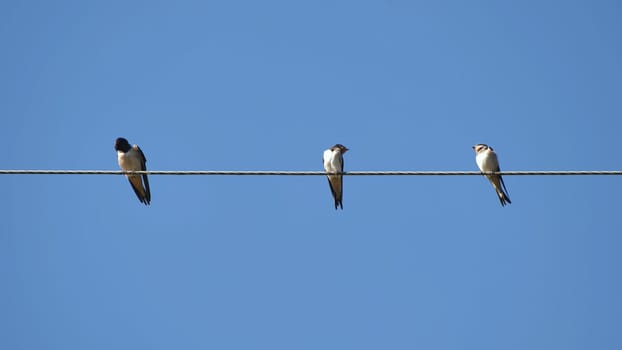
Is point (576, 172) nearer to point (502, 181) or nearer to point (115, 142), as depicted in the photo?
point (502, 181)

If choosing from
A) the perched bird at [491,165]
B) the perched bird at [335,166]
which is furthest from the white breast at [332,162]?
the perched bird at [491,165]

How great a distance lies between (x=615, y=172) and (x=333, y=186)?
4581 millimetres

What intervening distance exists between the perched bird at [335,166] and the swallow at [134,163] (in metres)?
2.09

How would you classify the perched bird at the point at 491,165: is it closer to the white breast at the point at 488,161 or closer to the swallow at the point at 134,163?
the white breast at the point at 488,161

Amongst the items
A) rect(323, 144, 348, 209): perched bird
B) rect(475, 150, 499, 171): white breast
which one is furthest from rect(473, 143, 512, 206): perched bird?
rect(323, 144, 348, 209): perched bird

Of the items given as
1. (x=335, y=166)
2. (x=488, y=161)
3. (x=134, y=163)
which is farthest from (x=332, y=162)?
(x=134, y=163)

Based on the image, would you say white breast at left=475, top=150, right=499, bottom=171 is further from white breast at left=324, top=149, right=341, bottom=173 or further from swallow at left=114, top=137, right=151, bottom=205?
swallow at left=114, top=137, right=151, bottom=205

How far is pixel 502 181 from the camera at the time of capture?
9.87 metres

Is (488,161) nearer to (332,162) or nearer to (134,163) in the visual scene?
(332,162)

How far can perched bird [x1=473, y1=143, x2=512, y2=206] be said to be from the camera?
980 centimetres

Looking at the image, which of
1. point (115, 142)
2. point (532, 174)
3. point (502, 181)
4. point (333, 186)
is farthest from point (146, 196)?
point (532, 174)

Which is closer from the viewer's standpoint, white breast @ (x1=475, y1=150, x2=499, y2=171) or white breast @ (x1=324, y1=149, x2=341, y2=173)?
white breast @ (x1=475, y1=150, x2=499, y2=171)

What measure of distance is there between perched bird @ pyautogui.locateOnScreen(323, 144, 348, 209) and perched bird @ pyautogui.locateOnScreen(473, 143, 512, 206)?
1.56 m

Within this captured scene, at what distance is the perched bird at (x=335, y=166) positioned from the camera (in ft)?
34.0
